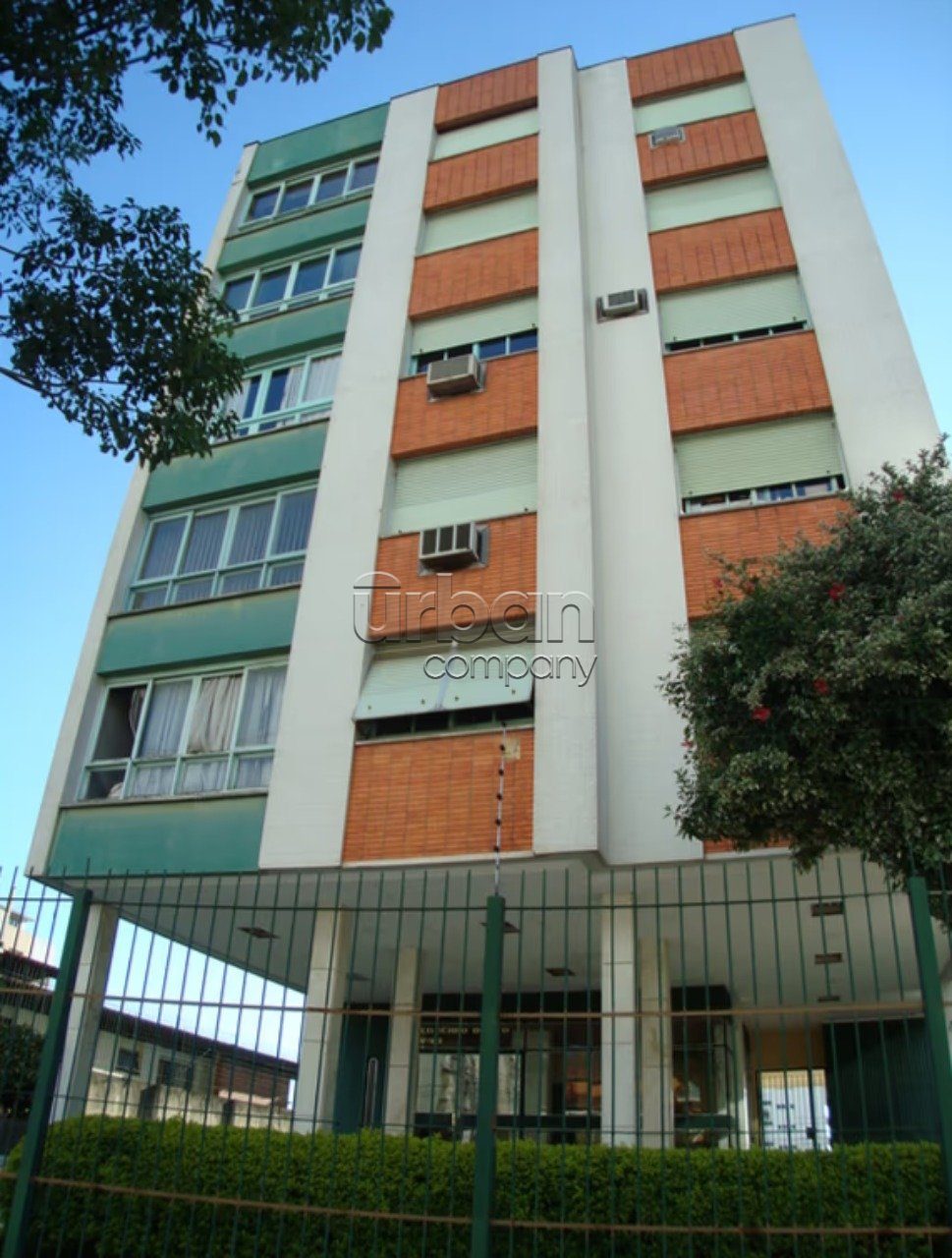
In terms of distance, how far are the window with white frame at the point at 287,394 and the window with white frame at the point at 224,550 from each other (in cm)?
141

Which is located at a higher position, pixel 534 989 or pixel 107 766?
pixel 107 766

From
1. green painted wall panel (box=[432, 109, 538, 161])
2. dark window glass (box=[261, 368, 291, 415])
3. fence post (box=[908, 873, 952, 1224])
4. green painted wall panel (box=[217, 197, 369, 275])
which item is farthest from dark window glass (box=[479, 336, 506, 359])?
fence post (box=[908, 873, 952, 1224])

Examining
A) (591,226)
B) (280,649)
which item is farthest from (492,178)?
(280,649)

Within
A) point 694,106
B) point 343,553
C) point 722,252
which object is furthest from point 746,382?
point 694,106

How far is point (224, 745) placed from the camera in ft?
41.8

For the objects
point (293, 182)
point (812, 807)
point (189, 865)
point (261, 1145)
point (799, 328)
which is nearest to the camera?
point (261, 1145)

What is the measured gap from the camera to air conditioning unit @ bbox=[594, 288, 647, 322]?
1441 centimetres

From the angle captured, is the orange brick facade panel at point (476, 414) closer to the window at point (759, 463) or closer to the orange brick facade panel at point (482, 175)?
the window at point (759, 463)

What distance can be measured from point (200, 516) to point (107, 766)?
159 inches

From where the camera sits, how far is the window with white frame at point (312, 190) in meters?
18.4

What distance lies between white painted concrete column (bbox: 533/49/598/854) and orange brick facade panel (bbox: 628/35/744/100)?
4.69 feet

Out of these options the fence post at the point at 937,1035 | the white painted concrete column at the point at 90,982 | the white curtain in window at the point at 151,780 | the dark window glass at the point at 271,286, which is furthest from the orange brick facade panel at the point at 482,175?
the fence post at the point at 937,1035

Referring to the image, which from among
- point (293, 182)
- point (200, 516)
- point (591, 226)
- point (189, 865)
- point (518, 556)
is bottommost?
point (189, 865)

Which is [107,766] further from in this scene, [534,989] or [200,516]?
[534,989]
